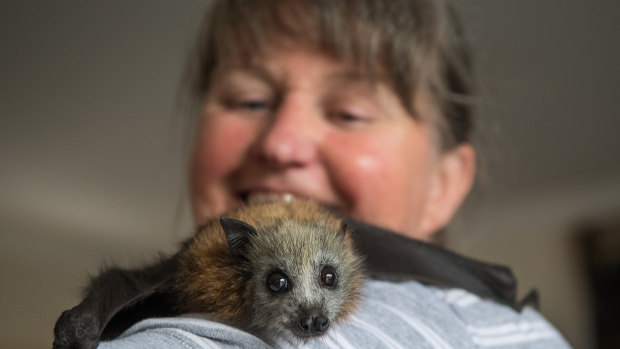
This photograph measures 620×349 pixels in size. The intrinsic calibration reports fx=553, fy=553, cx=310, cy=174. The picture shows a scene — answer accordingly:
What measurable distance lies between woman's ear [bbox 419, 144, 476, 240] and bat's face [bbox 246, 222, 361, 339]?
0.85 metres

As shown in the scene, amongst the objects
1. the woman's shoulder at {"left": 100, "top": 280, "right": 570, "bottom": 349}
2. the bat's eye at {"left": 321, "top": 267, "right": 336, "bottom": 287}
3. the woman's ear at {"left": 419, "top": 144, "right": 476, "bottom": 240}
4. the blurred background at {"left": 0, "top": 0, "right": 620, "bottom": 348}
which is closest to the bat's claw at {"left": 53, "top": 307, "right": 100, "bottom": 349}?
the woman's shoulder at {"left": 100, "top": 280, "right": 570, "bottom": 349}

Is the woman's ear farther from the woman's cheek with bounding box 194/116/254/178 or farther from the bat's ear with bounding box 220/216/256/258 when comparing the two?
the bat's ear with bounding box 220/216/256/258

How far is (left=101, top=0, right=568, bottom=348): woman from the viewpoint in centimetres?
133

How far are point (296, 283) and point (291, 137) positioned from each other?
61 cm

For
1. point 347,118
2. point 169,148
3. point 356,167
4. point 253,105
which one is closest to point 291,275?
point 356,167

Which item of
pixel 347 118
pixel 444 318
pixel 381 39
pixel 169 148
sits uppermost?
pixel 381 39

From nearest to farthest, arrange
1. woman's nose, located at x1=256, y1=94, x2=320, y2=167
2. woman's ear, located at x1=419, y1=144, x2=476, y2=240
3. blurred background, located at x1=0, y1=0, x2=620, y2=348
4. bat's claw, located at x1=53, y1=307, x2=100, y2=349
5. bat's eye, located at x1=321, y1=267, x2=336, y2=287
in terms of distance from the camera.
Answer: bat's claw, located at x1=53, y1=307, x2=100, y2=349 → bat's eye, located at x1=321, y1=267, x2=336, y2=287 → woman's nose, located at x1=256, y1=94, x2=320, y2=167 → woman's ear, located at x1=419, y1=144, x2=476, y2=240 → blurred background, located at x1=0, y1=0, x2=620, y2=348

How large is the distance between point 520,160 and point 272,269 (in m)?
5.37

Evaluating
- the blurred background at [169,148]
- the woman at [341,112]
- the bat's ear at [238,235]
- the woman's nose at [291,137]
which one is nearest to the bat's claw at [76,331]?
the bat's ear at [238,235]

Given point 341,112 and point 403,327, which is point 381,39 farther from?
point 403,327

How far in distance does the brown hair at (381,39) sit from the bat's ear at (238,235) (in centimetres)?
75

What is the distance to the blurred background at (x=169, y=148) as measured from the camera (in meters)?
3.61

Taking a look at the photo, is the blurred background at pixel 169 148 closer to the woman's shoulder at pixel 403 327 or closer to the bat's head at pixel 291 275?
the woman's shoulder at pixel 403 327

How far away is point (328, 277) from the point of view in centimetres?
78
